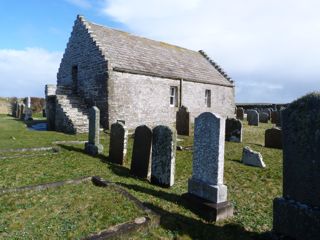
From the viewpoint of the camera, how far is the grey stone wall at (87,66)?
1880cm

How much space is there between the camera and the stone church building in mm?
18656

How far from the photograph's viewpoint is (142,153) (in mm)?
8711

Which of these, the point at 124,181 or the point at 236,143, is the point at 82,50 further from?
the point at 124,181

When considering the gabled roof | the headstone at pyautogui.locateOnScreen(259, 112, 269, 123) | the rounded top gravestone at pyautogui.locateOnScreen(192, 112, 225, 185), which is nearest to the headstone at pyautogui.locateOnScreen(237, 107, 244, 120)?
the headstone at pyautogui.locateOnScreen(259, 112, 269, 123)

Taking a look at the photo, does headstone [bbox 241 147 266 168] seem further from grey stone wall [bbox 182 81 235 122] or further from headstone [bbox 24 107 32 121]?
headstone [bbox 24 107 32 121]

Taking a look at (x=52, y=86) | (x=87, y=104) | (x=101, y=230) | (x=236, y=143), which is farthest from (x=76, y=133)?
(x=101, y=230)

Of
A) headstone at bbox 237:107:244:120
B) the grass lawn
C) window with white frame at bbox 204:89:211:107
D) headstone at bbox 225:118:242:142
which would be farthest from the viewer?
headstone at bbox 237:107:244:120

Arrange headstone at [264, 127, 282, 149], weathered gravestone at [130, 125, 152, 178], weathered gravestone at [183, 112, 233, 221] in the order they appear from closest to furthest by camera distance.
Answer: weathered gravestone at [183, 112, 233, 221]
weathered gravestone at [130, 125, 152, 178]
headstone at [264, 127, 282, 149]

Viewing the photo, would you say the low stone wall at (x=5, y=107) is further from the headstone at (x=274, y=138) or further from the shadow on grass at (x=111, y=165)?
the headstone at (x=274, y=138)

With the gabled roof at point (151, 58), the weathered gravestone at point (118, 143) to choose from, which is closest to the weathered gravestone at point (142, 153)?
the weathered gravestone at point (118, 143)

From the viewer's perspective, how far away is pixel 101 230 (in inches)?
192

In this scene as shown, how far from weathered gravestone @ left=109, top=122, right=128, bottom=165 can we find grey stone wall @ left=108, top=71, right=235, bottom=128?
26.5 feet

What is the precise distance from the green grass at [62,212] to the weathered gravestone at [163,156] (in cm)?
149

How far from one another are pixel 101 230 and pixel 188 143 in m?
10.3
